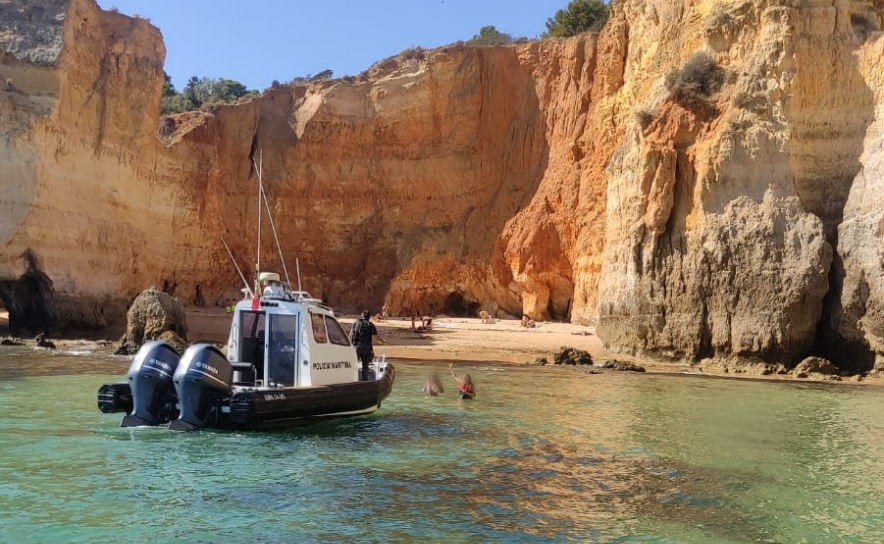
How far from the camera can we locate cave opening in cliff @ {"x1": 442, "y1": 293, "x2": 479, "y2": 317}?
33750 millimetres

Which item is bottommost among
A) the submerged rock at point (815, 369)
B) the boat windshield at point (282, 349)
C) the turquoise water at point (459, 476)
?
the turquoise water at point (459, 476)

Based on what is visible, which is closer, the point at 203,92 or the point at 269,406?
the point at 269,406

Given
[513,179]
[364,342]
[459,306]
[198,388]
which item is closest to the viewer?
[198,388]

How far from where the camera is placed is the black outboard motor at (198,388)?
8883 mm

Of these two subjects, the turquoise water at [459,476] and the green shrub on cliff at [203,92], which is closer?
the turquoise water at [459,476]

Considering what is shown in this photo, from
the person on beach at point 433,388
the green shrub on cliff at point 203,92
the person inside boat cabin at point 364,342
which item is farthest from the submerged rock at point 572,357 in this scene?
the green shrub on cliff at point 203,92

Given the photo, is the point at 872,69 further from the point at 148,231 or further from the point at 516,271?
the point at 148,231

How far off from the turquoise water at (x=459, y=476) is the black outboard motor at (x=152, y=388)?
0.19 metres

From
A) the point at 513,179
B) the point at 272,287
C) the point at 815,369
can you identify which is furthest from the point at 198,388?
the point at 513,179

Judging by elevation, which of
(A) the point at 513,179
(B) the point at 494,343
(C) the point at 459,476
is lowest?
(C) the point at 459,476

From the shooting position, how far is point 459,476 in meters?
7.67

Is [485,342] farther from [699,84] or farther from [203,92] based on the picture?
[203,92]

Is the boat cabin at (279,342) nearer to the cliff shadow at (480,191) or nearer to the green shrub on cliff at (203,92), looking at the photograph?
the cliff shadow at (480,191)

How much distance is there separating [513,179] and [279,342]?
82.1 ft
